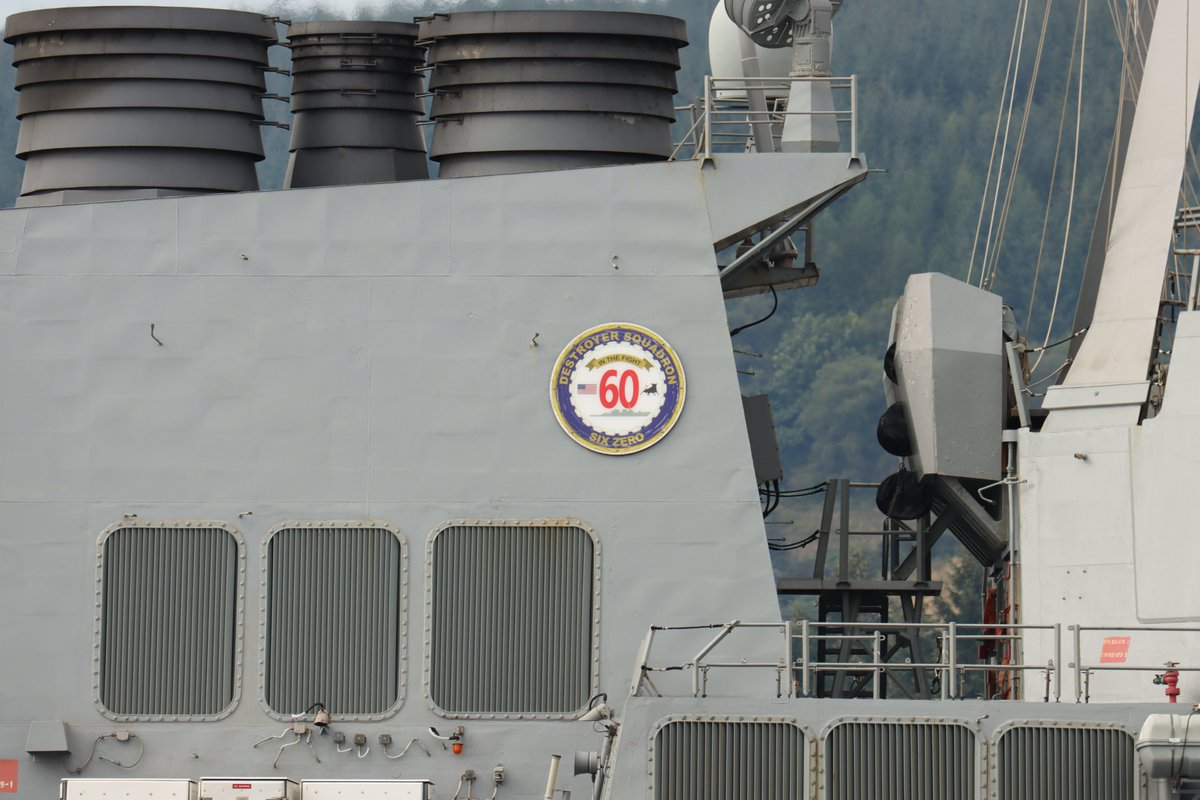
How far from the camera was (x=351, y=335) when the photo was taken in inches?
717

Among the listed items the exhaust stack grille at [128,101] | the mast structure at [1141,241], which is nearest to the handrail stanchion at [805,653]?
the mast structure at [1141,241]

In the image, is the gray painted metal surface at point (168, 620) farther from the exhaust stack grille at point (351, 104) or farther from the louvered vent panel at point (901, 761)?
the louvered vent panel at point (901, 761)

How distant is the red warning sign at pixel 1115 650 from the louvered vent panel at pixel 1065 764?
→ 7.06ft

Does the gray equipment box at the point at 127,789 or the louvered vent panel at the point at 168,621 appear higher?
the louvered vent panel at the point at 168,621

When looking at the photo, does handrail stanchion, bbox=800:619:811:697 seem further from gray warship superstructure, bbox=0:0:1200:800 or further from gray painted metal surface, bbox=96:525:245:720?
gray painted metal surface, bbox=96:525:245:720

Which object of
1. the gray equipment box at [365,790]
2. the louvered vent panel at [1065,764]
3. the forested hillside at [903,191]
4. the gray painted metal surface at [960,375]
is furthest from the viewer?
the forested hillside at [903,191]

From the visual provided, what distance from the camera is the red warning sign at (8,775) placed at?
17812 mm

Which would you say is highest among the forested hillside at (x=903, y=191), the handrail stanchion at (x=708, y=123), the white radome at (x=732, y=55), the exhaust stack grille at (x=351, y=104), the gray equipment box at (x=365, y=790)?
the forested hillside at (x=903, y=191)

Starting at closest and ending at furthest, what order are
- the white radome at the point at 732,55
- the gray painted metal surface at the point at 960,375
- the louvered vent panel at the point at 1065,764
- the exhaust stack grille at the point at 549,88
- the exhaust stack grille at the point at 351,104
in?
the louvered vent panel at the point at 1065,764 → the exhaust stack grille at the point at 549,88 → the gray painted metal surface at the point at 960,375 → the exhaust stack grille at the point at 351,104 → the white radome at the point at 732,55

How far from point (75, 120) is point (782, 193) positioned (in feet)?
23.2

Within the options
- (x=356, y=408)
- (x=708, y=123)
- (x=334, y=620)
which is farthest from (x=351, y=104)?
(x=334, y=620)

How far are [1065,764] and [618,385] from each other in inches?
208

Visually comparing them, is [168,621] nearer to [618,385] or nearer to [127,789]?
[127,789]

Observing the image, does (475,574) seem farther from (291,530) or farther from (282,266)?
(282,266)
